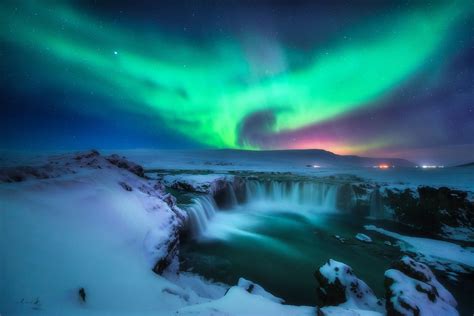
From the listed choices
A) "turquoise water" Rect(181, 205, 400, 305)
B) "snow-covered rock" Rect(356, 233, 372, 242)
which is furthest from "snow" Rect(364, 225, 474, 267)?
"snow-covered rock" Rect(356, 233, 372, 242)

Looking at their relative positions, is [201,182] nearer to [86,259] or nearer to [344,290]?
[344,290]

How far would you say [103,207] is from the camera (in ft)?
21.1

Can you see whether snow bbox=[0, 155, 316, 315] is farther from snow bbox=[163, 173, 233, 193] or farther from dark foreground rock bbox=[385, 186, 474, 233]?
dark foreground rock bbox=[385, 186, 474, 233]

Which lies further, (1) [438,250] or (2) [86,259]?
(1) [438,250]

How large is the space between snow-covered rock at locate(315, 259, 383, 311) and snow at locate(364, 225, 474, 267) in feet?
27.1

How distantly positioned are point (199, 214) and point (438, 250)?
1437 cm

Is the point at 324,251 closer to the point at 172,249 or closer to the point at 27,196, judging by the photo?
the point at 172,249

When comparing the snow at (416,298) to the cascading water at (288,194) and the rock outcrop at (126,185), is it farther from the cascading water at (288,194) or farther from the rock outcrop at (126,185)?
the cascading water at (288,194)

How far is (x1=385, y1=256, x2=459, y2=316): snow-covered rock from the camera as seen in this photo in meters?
4.50

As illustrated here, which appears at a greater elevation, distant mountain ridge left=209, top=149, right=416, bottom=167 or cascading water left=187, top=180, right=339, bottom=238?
distant mountain ridge left=209, top=149, right=416, bottom=167

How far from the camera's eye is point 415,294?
4.84m

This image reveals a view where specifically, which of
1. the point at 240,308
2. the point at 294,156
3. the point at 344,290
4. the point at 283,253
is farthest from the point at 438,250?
the point at 294,156

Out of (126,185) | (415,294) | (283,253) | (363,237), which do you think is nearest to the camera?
(415,294)

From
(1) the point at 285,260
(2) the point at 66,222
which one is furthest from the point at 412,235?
(2) the point at 66,222
